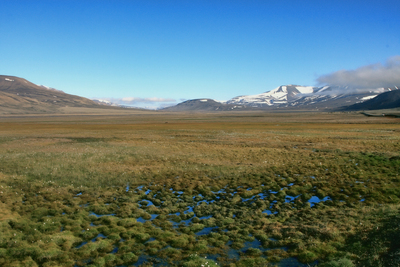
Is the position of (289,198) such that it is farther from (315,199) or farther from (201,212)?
(201,212)

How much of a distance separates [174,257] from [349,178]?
16.0m

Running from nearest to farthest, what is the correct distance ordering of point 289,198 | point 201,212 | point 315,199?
1. point 201,212
2. point 315,199
3. point 289,198

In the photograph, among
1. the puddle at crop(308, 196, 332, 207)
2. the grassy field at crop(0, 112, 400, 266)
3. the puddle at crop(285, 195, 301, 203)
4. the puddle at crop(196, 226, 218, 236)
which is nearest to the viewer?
the grassy field at crop(0, 112, 400, 266)

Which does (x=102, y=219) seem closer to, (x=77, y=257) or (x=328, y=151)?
(x=77, y=257)

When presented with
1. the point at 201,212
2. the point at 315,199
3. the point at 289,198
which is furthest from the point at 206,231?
the point at 315,199

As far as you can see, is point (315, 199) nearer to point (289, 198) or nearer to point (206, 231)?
point (289, 198)

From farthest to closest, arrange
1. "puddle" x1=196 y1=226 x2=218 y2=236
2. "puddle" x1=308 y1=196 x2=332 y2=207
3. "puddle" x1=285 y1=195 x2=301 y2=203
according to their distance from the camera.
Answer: "puddle" x1=285 y1=195 x2=301 y2=203 < "puddle" x1=308 y1=196 x2=332 y2=207 < "puddle" x1=196 y1=226 x2=218 y2=236

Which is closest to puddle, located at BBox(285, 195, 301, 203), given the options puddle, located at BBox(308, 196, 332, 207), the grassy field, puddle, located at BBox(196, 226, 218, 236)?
the grassy field

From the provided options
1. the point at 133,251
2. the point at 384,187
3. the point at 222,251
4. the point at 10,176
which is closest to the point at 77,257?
the point at 133,251

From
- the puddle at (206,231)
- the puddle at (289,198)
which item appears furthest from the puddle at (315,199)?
the puddle at (206,231)

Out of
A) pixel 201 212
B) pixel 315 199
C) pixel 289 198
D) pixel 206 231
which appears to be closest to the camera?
pixel 206 231

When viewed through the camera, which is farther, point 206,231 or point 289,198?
point 289,198

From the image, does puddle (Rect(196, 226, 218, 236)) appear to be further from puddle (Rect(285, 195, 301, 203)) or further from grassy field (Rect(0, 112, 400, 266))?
puddle (Rect(285, 195, 301, 203))

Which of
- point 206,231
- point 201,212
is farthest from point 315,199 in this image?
point 206,231
